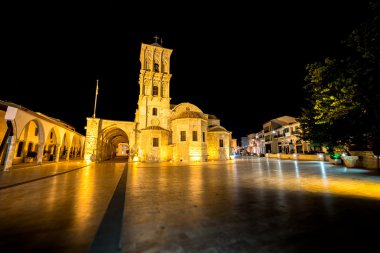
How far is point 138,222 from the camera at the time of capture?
3658mm

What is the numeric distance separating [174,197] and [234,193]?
2.16m

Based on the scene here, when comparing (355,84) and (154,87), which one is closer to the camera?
(355,84)

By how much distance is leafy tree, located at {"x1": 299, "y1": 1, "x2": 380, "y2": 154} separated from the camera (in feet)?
25.6

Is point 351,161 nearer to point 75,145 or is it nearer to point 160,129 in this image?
point 160,129

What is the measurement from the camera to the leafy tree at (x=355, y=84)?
7789mm

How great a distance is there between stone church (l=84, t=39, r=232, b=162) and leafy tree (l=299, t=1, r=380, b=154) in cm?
1678

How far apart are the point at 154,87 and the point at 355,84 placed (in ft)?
89.4

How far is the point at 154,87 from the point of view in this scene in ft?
101

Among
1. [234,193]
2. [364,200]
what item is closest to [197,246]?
[234,193]

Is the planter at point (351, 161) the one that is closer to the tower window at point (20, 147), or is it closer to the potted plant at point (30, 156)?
the potted plant at point (30, 156)

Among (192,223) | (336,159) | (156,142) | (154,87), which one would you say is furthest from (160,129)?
(192,223)

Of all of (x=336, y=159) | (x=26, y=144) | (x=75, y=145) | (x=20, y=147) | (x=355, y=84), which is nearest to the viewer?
(x=355, y=84)

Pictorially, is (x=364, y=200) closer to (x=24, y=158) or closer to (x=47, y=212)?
(x=47, y=212)

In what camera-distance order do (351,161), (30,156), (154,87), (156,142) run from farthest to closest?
(154,87)
(156,142)
(30,156)
(351,161)
